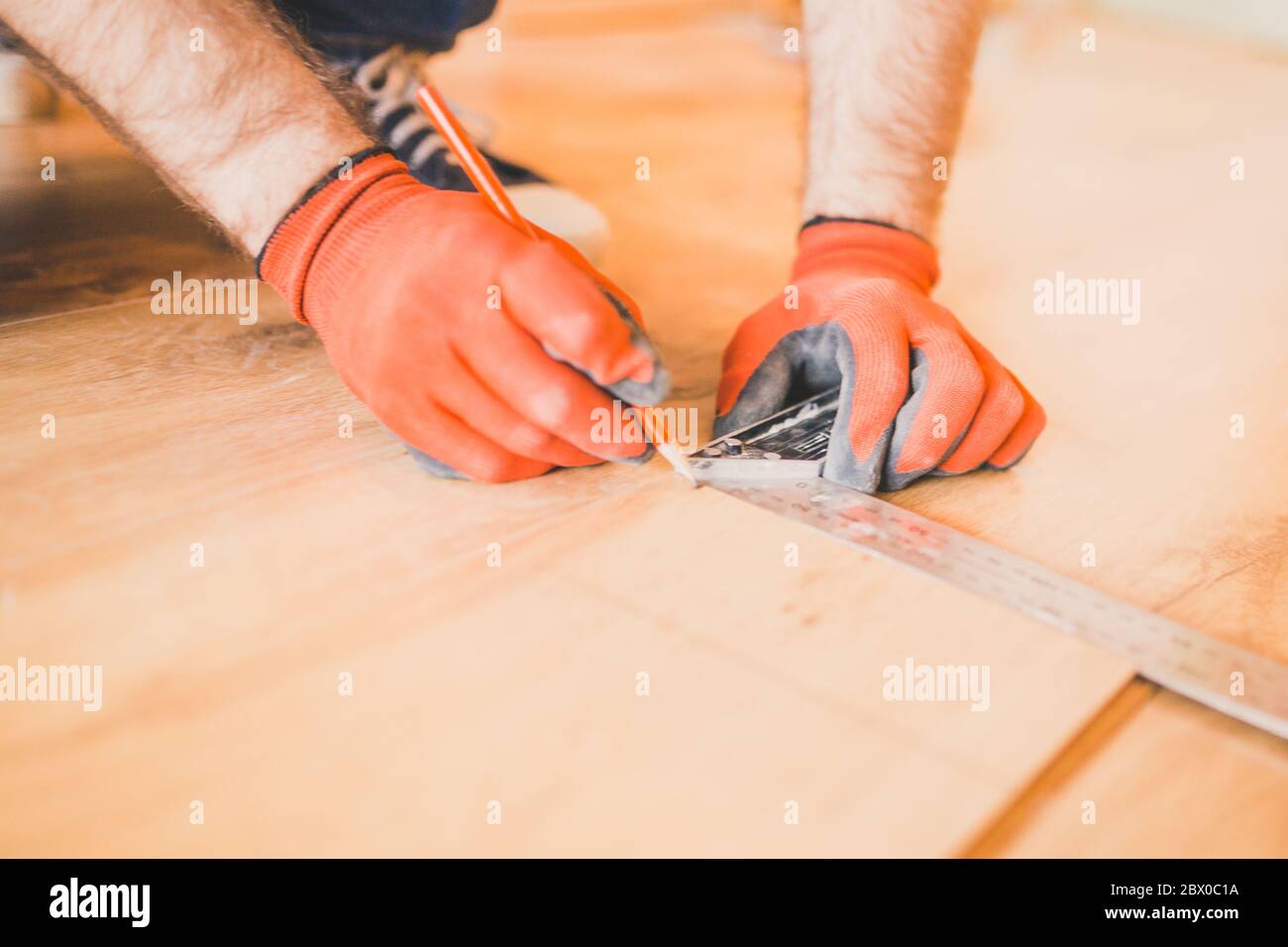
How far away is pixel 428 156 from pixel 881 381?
0.89 m

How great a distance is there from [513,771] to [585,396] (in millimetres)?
342

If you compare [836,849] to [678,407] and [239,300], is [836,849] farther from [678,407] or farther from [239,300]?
[239,300]

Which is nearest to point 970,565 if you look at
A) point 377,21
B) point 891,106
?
point 891,106

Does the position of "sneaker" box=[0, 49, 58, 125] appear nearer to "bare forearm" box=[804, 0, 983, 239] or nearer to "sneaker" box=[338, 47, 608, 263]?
"sneaker" box=[338, 47, 608, 263]

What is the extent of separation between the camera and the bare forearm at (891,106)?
49.7 inches

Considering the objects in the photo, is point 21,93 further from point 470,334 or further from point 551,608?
point 551,608

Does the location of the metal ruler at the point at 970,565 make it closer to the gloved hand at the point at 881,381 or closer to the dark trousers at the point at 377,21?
Answer: the gloved hand at the point at 881,381

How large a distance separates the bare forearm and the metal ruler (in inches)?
13.6

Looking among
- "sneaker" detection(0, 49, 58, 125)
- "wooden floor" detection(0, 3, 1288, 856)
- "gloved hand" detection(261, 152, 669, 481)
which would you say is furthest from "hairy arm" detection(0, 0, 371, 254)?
"sneaker" detection(0, 49, 58, 125)

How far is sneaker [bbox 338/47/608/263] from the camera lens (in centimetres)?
150

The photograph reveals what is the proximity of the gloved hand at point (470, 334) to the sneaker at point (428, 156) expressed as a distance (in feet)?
1.91
